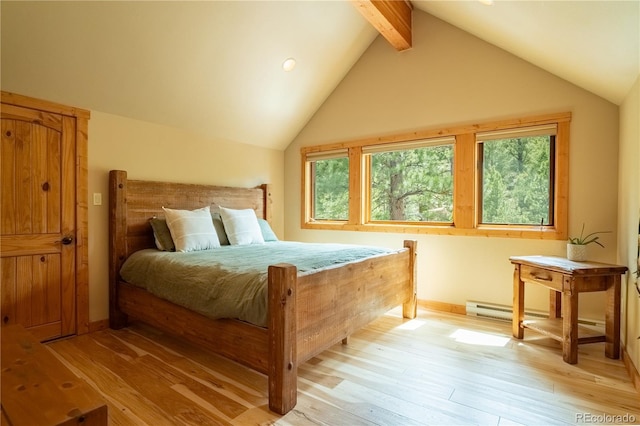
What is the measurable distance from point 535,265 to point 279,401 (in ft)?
6.99

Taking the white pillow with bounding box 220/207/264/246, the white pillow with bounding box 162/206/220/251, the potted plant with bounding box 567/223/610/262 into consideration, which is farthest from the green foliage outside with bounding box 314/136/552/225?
the white pillow with bounding box 162/206/220/251

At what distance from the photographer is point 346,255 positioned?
2541mm

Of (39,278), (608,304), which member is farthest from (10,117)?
(608,304)

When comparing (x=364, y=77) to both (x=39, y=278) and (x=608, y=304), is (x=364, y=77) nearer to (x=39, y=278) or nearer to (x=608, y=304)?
(x=608, y=304)

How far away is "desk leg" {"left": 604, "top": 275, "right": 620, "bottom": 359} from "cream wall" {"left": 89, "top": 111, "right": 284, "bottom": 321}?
Answer: 12.3 feet

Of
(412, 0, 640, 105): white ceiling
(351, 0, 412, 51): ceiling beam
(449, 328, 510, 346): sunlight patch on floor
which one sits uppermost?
(351, 0, 412, 51): ceiling beam

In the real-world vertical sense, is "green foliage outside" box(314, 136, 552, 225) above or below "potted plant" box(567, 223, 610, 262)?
above

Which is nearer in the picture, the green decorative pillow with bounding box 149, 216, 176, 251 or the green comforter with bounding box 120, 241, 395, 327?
the green comforter with bounding box 120, 241, 395, 327

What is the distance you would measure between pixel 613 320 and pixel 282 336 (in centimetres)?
237

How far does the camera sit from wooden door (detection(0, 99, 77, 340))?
7.79 ft

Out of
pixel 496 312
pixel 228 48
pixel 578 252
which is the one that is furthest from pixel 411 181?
pixel 228 48

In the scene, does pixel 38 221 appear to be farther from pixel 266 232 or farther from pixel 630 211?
pixel 630 211

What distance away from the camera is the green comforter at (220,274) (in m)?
1.86

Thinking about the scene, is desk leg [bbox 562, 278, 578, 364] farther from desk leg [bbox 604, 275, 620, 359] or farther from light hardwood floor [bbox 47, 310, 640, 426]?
desk leg [bbox 604, 275, 620, 359]
